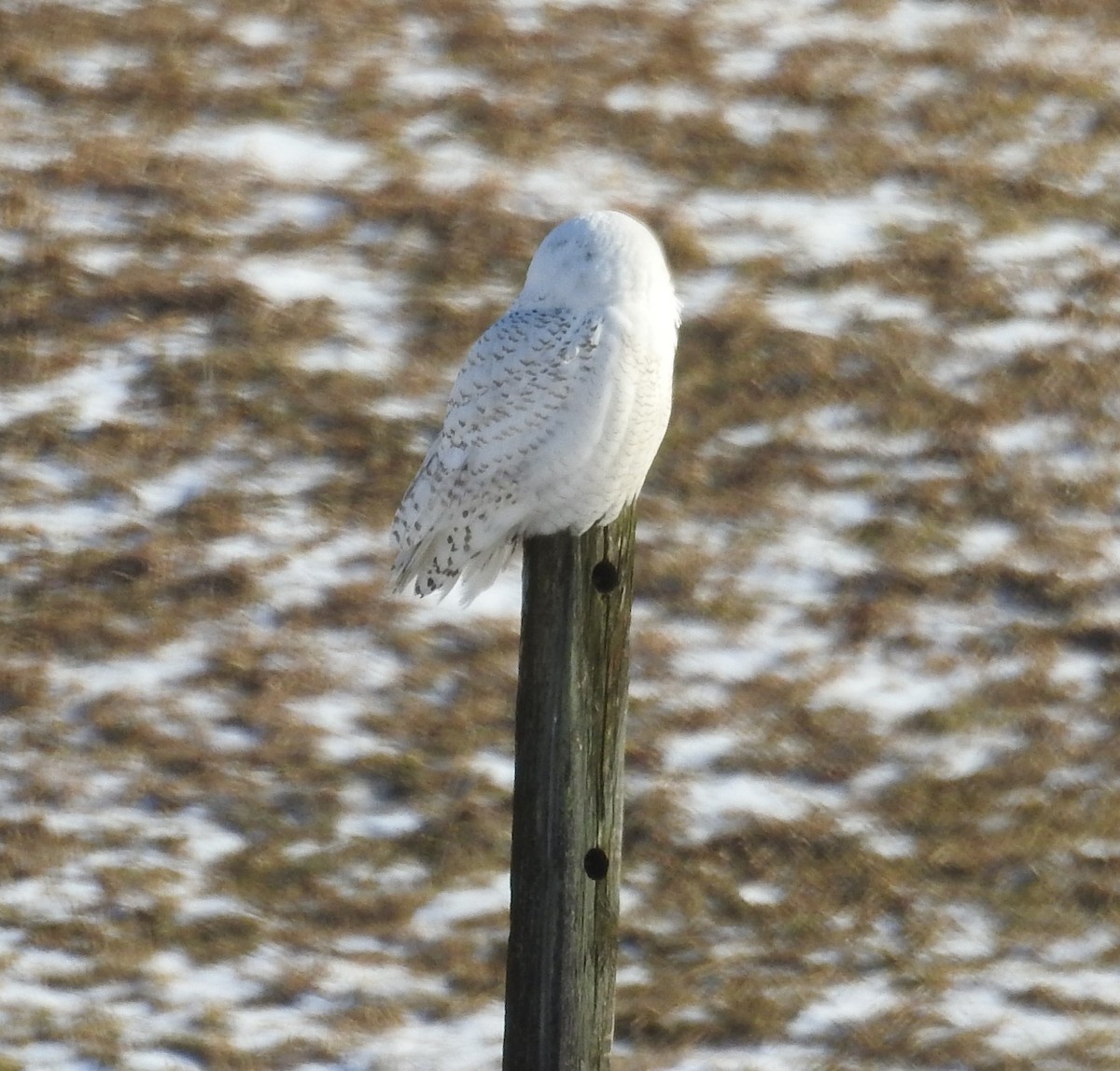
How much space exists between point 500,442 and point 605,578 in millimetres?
776

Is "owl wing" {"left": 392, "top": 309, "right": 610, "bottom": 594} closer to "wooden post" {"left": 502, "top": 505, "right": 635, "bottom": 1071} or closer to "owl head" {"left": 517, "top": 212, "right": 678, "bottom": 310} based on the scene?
"owl head" {"left": 517, "top": 212, "right": 678, "bottom": 310}

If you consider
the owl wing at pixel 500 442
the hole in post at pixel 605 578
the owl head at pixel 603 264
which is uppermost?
the owl head at pixel 603 264

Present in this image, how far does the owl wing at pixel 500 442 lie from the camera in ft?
10.5

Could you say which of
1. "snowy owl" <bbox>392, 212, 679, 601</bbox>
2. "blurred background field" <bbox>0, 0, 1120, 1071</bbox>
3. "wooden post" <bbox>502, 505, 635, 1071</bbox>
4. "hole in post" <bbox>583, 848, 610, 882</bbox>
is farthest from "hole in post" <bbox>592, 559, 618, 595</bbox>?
"blurred background field" <bbox>0, 0, 1120, 1071</bbox>

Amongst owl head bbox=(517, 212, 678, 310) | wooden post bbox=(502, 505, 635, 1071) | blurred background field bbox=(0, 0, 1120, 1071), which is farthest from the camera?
blurred background field bbox=(0, 0, 1120, 1071)

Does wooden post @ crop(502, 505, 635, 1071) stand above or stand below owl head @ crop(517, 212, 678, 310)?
below

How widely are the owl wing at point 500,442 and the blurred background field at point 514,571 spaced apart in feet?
6.21

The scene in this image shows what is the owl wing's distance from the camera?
3186 mm

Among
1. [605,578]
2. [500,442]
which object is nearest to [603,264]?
[500,442]

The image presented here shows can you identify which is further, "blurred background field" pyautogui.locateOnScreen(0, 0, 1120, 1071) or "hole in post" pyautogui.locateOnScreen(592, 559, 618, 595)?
"blurred background field" pyautogui.locateOnScreen(0, 0, 1120, 1071)

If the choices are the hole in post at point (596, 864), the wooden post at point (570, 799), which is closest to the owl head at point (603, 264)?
the wooden post at point (570, 799)

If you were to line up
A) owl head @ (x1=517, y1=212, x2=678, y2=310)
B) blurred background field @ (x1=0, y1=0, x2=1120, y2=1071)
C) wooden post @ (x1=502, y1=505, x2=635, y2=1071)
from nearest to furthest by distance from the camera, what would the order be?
1. wooden post @ (x1=502, y1=505, x2=635, y2=1071)
2. owl head @ (x1=517, y1=212, x2=678, y2=310)
3. blurred background field @ (x1=0, y1=0, x2=1120, y2=1071)

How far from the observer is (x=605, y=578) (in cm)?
266

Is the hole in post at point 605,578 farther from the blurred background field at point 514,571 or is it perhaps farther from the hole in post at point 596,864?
the blurred background field at point 514,571
